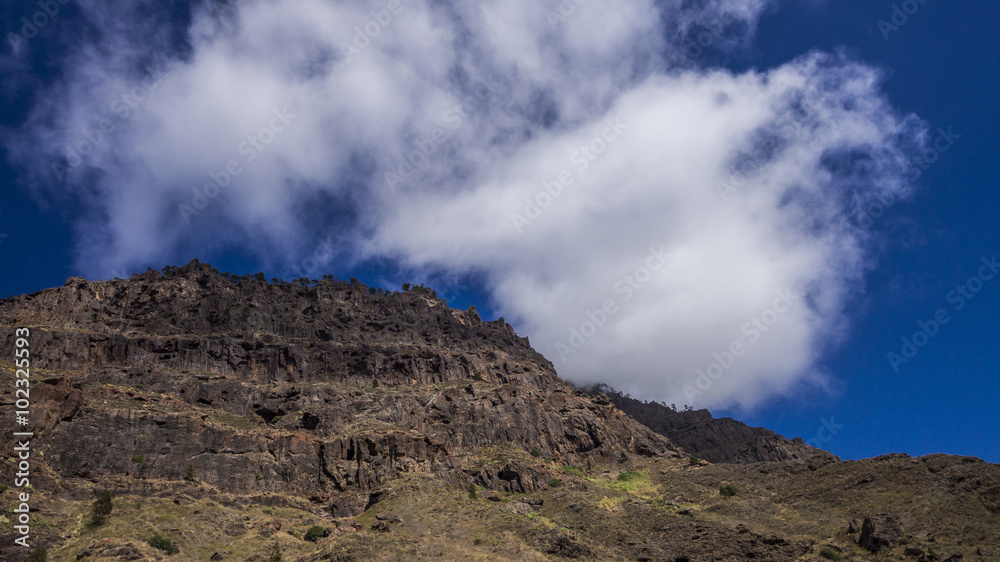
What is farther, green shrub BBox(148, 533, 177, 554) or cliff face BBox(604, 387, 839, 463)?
cliff face BBox(604, 387, 839, 463)

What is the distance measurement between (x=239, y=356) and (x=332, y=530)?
207 ft

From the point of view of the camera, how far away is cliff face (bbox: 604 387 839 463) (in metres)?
138

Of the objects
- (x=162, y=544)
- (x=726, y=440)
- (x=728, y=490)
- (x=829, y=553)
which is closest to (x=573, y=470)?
(x=728, y=490)

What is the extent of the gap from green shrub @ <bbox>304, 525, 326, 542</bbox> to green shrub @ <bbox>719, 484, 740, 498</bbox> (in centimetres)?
5263

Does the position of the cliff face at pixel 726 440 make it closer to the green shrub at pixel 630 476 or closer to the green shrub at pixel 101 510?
the green shrub at pixel 630 476

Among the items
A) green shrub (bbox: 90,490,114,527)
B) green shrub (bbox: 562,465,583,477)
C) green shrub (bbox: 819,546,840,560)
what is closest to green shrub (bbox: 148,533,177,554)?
green shrub (bbox: 90,490,114,527)

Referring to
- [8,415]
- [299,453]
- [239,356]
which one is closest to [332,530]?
[299,453]

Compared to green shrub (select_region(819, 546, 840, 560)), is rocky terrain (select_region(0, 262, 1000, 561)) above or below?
above

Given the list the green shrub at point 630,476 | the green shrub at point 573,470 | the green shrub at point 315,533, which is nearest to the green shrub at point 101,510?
the green shrub at point 315,533

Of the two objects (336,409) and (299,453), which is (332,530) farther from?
(336,409)

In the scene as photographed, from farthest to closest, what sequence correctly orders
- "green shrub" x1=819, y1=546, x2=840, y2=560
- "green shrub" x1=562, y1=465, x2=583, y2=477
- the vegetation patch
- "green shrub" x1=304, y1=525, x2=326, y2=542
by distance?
1. "green shrub" x1=562, y1=465, x2=583, y2=477
2. the vegetation patch
3. "green shrub" x1=304, y1=525, x2=326, y2=542
4. "green shrub" x1=819, y1=546, x2=840, y2=560

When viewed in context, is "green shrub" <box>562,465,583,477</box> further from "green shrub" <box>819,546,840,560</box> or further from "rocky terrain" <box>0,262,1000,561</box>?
"green shrub" <box>819,546,840,560</box>

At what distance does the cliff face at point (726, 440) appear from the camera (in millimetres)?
137750

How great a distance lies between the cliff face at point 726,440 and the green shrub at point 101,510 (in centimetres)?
12612
